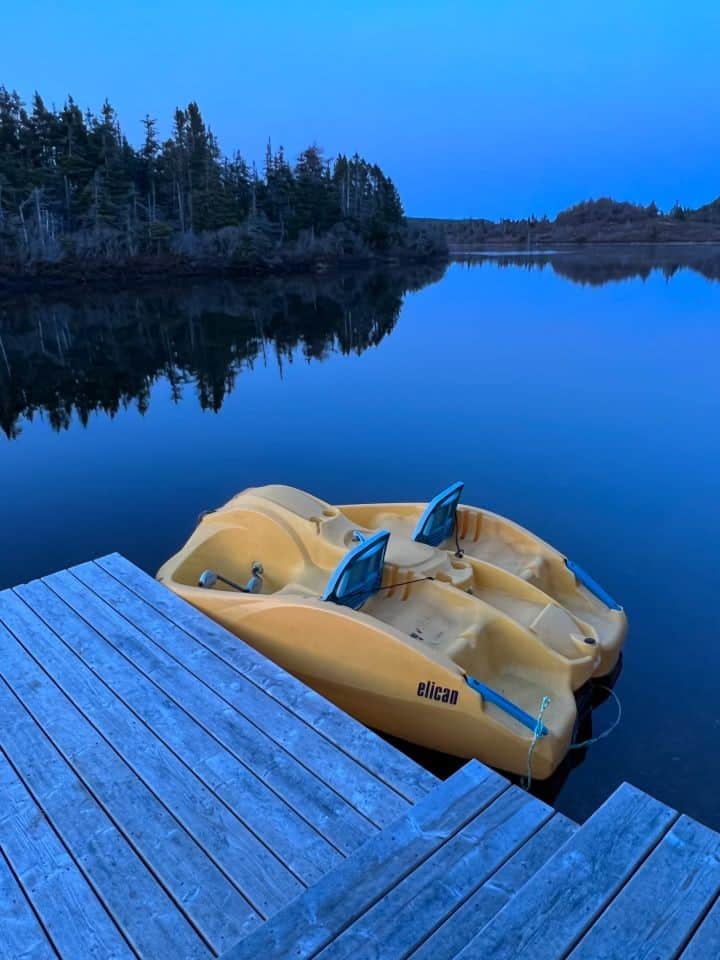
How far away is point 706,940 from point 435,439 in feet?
27.7

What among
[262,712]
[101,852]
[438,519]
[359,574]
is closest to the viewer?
[101,852]

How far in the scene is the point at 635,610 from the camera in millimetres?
4980

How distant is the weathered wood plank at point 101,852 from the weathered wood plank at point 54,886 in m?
0.03

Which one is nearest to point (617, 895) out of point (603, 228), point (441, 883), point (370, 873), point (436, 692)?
point (441, 883)

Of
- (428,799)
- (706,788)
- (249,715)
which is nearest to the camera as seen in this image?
(428,799)

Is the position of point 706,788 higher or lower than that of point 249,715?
lower

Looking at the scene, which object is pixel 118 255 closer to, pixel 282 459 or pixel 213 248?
pixel 213 248

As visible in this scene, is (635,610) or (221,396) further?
(221,396)

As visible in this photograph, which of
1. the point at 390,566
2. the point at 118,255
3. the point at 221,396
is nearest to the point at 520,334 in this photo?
the point at 221,396

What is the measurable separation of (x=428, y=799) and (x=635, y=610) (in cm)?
356

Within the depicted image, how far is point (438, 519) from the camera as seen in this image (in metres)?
4.44

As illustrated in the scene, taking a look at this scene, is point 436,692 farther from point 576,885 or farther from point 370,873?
point 576,885

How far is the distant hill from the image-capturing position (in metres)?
66.7

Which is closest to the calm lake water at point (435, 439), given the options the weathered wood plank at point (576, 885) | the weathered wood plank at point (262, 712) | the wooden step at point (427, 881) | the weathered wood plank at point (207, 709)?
the weathered wood plank at point (262, 712)
